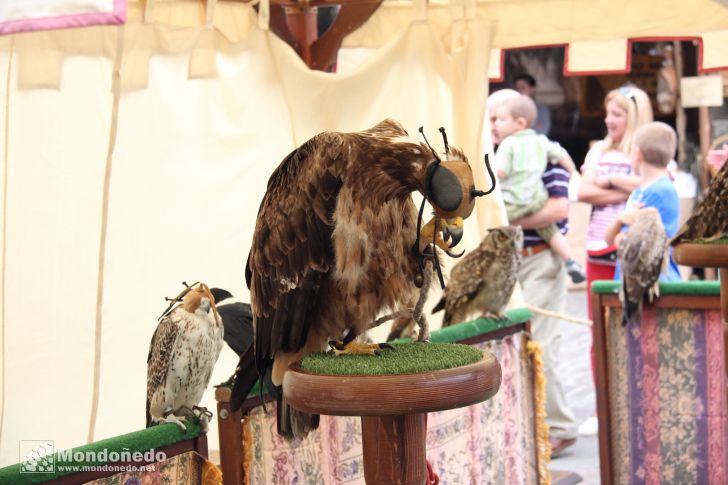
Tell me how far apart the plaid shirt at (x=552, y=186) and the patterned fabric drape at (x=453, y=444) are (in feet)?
4.25

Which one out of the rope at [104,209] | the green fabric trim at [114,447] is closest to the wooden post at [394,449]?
the green fabric trim at [114,447]

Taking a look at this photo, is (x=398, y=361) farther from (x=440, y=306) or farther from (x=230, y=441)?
(x=440, y=306)

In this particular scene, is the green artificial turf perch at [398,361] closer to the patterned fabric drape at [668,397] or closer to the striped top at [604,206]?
the patterned fabric drape at [668,397]

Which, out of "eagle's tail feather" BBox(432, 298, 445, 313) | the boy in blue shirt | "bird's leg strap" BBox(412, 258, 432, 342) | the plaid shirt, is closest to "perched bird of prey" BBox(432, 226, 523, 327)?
"eagle's tail feather" BBox(432, 298, 445, 313)

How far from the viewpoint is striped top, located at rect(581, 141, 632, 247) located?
5117 millimetres

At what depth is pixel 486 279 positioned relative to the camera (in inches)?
143

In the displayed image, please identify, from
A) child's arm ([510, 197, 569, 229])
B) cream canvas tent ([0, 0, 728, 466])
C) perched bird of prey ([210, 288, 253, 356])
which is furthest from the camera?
child's arm ([510, 197, 569, 229])

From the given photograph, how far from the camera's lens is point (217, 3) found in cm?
361

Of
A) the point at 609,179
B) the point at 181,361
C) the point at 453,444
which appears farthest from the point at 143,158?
the point at 609,179

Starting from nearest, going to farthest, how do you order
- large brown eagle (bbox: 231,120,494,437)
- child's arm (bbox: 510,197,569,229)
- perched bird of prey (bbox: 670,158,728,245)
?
large brown eagle (bbox: 231,120,494,437) < perched bird of prey (bbox: 670,158,728,245) < child's arm (bbox: 510,197,569,229)

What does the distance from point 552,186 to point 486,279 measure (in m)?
1.43

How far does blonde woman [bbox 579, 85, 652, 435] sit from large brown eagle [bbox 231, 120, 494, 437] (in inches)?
127

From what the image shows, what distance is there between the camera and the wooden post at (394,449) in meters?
1.83

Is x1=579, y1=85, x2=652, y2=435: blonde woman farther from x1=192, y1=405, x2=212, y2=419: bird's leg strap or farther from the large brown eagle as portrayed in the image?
the large brown eagle
